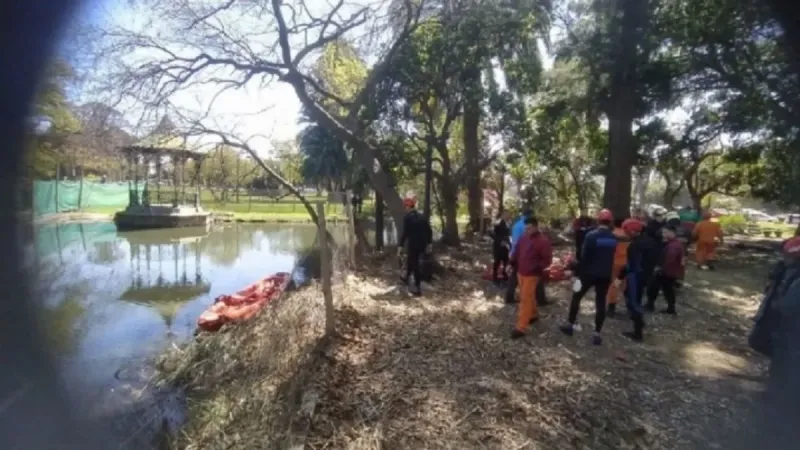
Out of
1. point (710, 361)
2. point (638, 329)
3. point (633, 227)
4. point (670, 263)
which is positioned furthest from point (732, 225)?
point (710, 361)

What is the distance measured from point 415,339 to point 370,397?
159 cm

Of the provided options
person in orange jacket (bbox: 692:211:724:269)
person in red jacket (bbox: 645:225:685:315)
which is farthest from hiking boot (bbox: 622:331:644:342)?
person in orange jacket (bbox: 692:211:724:269)

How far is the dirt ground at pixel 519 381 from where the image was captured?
420 centimetres

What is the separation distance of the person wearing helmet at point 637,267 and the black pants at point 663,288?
3.26 feet

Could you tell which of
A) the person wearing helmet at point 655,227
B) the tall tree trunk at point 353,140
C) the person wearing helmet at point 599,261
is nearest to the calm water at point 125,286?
the tall tree trunk at point 353,140

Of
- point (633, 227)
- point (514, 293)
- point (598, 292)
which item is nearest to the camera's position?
point (598, 292)

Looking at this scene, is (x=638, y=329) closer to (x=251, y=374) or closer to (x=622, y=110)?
(x=251, y=374)

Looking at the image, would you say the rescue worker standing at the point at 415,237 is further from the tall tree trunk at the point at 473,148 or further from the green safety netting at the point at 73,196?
the green safety netting at the point at 73,196

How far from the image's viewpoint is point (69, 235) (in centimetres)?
2336

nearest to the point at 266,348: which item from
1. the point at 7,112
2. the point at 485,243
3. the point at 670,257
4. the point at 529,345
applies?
the point at 529,345

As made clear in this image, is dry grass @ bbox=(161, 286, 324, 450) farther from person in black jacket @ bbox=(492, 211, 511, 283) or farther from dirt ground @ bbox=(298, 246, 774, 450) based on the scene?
A: person in black jacket @ bbox=(492, 211, 511, 283)

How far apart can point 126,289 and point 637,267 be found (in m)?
13.9

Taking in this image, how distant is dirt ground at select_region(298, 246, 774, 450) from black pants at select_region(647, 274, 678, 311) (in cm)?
29

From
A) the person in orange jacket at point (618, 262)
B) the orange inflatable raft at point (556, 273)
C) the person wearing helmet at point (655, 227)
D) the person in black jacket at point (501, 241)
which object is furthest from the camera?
the orange inflatable raft at point (556, 273)
